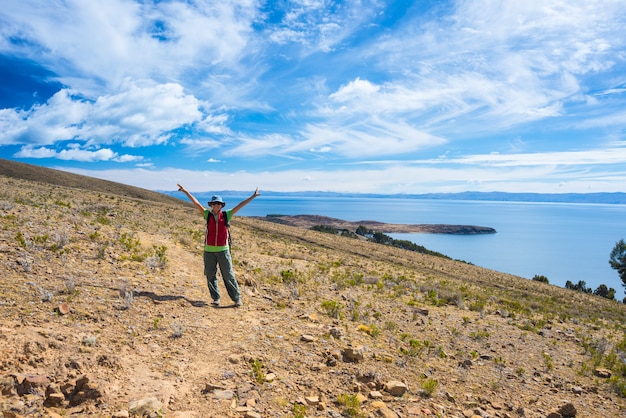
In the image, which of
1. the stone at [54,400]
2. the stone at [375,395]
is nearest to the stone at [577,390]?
the stone at [375,395]

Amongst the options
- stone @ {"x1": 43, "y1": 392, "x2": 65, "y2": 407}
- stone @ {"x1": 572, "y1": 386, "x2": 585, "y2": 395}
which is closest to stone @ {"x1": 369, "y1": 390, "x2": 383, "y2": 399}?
stone @ {"x1": 43, "y1": 392, "x2": 65, "y2": 407}

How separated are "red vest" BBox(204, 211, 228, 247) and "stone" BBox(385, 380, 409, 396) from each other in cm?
490

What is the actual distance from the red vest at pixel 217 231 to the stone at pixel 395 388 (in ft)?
16.1

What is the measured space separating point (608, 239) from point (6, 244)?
18784 centimetres

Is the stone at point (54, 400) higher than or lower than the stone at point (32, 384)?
lower

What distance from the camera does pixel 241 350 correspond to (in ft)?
21.3

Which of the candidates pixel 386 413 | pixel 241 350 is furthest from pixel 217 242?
pixel 386 413

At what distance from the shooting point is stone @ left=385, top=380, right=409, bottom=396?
6.07m

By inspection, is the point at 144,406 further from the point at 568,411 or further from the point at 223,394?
the point at 568,411

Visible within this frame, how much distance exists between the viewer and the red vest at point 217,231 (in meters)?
8.46

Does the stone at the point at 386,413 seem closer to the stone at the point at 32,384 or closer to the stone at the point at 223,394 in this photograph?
the stone at the point at 223,394

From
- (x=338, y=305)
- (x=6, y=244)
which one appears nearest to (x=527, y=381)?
(x=338, y=305)

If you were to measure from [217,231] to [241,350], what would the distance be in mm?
3089

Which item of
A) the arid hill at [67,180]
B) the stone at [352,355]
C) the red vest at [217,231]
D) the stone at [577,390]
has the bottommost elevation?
the stone at [577,390]
